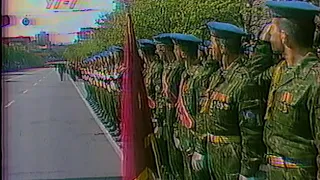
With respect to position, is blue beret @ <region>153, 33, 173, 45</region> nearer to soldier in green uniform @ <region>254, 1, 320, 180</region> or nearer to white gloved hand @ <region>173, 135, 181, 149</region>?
white gloved hand @ <region>173, 135, 181, 149</region>

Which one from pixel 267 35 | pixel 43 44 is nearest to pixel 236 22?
pixel 267 35

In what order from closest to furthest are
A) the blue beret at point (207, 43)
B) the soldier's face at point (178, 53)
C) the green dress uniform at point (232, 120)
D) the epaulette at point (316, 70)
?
the epaulette at point (316, 70) < the green dress uniform at point (232, 120) < the blue beret at point (207, 43) < the soldier's face at point (178, 53)

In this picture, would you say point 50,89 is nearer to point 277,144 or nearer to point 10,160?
point 10,160

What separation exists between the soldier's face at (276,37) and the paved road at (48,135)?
951 mm

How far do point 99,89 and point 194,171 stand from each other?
2.10 ft

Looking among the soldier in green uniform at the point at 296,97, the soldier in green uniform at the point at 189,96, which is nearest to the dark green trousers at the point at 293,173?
the soldier in green uniform at the point at 296,97

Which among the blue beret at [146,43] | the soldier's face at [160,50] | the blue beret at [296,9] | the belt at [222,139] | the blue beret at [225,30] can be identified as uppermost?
the blue beret at [296,9]

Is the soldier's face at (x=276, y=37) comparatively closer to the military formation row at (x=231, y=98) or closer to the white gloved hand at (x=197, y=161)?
the military formation row at (x=231, y=98)

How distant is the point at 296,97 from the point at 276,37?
0.62 ft

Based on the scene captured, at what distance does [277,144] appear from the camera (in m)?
1.73

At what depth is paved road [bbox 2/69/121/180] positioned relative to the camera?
2.43m

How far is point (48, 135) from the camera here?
2.45 m

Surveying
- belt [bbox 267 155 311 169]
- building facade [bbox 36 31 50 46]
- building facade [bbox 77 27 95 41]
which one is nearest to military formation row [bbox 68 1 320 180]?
belt [bbox 267 155 311 169]

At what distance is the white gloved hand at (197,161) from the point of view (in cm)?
227
